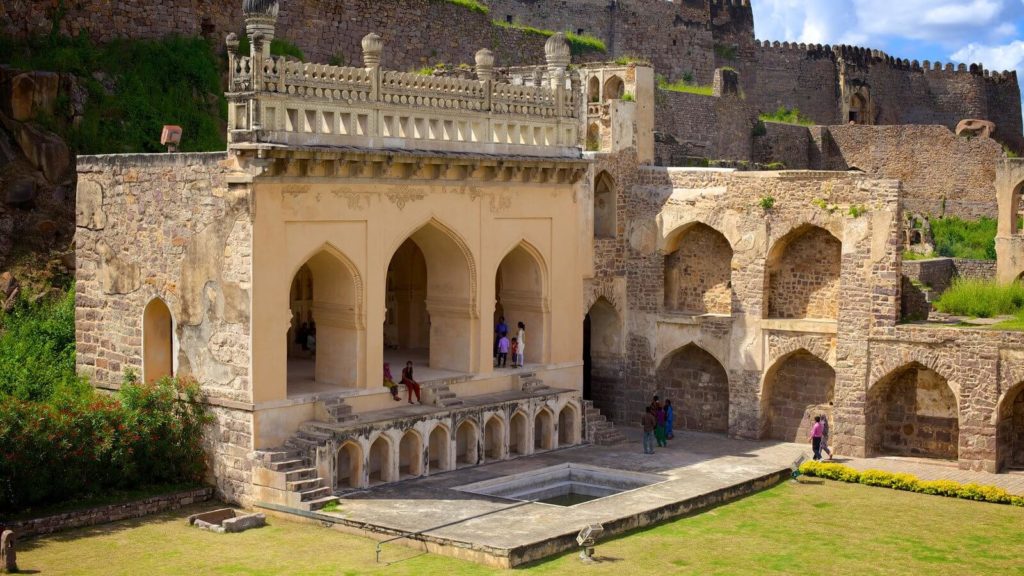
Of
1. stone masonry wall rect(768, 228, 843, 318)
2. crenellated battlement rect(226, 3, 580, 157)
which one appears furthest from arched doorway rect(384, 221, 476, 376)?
stone masonry wall rect(768, 228, 843, 318)

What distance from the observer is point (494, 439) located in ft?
76.4

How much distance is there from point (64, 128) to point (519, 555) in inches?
510

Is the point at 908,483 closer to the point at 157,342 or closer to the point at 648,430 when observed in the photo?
the point at 648,430

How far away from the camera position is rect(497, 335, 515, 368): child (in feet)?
80.8

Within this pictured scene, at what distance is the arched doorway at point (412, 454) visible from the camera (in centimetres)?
2170

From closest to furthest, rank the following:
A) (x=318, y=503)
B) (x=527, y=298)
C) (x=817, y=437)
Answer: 1. (x=318, y=503)
2. (x=817, y=437)
3. (x=527, y=298)

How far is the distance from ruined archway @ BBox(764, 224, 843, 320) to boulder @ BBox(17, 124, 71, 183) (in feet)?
40.5

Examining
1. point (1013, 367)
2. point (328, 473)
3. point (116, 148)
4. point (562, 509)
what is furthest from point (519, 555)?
point (116, 148)

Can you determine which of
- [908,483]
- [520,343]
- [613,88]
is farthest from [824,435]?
[613,88]

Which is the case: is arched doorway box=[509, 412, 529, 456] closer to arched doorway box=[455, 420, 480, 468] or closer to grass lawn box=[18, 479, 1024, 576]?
arched doorway box=[455, 420, 480, 468]

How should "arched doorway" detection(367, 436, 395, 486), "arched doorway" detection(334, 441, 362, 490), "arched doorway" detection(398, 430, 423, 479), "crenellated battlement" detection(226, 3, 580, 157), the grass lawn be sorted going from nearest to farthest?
the grass lawn
"crenellated battlement" detection(226, 3, 580, 157)
"arched doorway" detection(334, 441, 362, 490)
"arched doorway" detection(367, 436, 395, 486)
"arched doorway" detection(398, 430, 423, 479)

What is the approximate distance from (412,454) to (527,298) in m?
4.37

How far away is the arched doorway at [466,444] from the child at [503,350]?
6.82ft

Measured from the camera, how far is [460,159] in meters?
22.6
